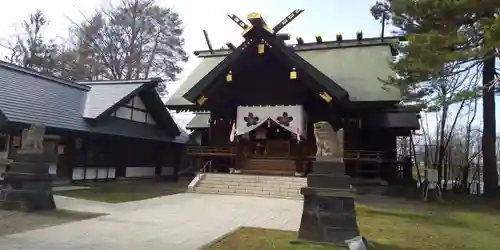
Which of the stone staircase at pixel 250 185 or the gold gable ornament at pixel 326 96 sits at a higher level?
the gold gable ornament at pixel 326 96

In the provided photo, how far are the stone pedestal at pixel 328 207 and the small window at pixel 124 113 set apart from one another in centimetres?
1433

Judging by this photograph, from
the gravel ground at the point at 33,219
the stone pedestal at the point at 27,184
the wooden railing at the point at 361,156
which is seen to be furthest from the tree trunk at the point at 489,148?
the stone pedestal at the point at 27,184

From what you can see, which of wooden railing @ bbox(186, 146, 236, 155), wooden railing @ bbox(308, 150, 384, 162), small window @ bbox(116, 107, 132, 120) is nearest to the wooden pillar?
wooden railing @ bbox(308, 150, 384, 162)

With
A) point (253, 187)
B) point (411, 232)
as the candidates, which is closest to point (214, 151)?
point (253, 187)

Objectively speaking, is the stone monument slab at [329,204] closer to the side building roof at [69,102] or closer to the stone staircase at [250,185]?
the stone staircase at [250,185]

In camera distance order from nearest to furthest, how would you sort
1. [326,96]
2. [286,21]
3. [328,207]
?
1. [328,207]
2. [326,96]
3. [286,21]

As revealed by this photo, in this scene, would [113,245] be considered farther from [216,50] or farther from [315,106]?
[216,50]

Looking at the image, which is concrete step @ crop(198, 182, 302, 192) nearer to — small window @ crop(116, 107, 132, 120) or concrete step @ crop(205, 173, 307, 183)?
concrete step @ crop(205, 173, 307, 183)

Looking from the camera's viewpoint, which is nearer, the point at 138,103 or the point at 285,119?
the point at 285,119

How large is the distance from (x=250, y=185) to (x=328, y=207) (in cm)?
881

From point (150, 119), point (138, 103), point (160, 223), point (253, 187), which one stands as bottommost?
point (160, 223)

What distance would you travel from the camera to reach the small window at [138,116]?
68.0 feet

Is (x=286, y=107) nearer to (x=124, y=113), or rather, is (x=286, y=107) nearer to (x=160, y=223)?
(x=124, y=113)

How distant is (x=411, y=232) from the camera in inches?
319
